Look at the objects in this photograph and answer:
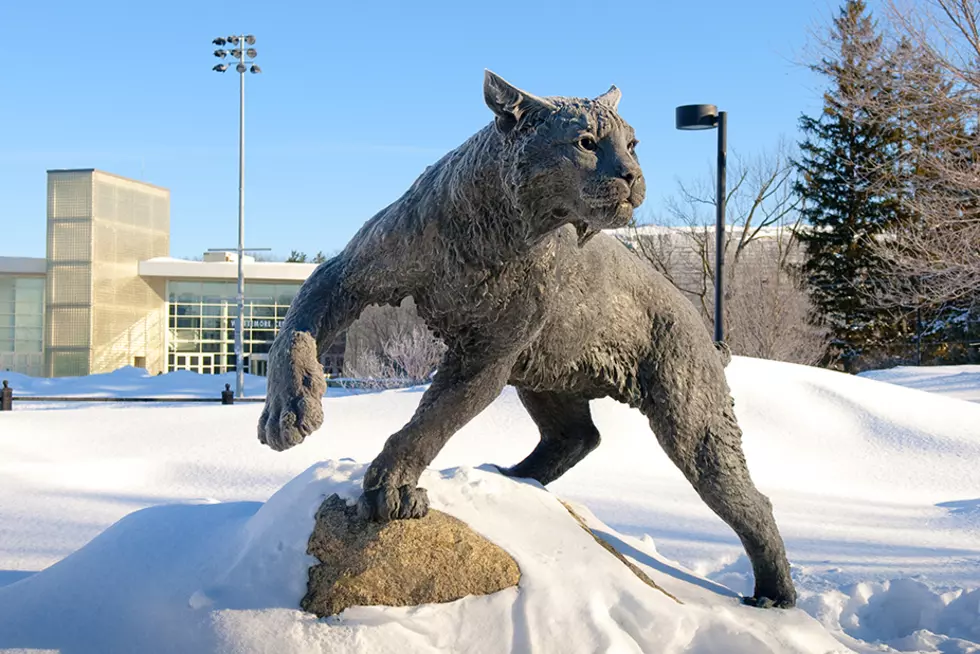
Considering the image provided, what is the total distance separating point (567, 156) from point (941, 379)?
17.8m

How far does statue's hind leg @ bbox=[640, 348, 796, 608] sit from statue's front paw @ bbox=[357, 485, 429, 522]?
110cm

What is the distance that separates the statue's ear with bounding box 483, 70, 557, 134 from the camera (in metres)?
2.88

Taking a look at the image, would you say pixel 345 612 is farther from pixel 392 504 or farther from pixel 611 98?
pixel 611 98

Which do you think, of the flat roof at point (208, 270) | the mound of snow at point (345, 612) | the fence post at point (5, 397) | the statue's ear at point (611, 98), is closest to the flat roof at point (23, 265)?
the flat roof at point (208, 270)

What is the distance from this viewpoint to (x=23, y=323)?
32344 mm

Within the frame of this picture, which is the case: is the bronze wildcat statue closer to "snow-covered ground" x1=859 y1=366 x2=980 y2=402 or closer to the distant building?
"snow-covered ground" x1=859 y1=366 x2=980 y2=402

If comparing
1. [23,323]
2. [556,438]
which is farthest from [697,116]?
[23,323]

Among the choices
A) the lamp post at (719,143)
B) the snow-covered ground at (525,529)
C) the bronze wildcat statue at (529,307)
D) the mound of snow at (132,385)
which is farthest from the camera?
the mound of snow at (132,385)

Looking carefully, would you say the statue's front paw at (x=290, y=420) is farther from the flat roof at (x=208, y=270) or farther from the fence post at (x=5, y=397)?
the flat roof at (x=208, y=270)

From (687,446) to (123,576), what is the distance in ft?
7.94

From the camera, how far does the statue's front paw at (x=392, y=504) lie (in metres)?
3.54

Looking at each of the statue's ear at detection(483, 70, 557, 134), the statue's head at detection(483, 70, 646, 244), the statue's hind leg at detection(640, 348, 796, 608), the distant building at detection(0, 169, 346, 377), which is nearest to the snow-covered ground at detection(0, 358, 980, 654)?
the statue's hind leg at detection(640, 348, 796, 608)

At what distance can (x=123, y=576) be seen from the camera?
364 centimetres

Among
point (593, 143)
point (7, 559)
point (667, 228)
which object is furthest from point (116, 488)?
point (667, 228)
